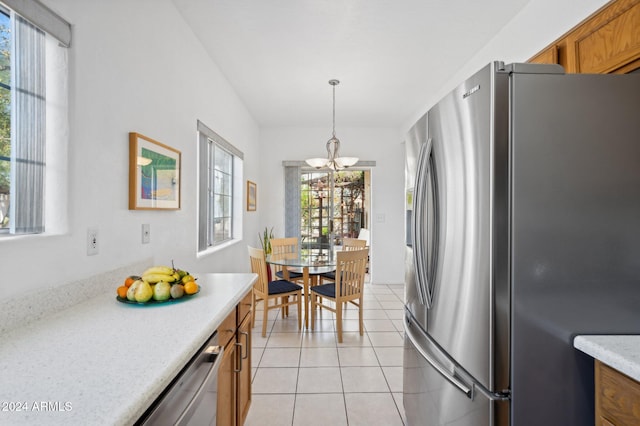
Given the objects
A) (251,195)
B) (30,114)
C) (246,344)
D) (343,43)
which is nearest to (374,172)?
(251,195)

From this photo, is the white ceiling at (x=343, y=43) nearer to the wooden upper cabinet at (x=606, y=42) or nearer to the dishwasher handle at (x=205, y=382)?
the wooden upper cabinet at (x=606, y=42)

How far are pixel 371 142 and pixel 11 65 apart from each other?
4603mm

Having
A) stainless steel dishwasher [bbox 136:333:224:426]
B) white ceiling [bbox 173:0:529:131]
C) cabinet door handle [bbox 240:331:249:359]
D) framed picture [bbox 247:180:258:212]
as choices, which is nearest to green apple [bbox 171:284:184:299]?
stainless steel dishwasher [bbox 136:333:224:426]

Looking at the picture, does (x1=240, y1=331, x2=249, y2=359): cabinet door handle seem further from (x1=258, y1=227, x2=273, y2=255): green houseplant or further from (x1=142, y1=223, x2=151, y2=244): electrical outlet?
(x1=258, y1=227, x2=273, y2=255): green houseplant

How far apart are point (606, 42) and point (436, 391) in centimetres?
181

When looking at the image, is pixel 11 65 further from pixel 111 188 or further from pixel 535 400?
pixel 535 400

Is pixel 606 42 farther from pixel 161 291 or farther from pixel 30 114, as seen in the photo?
pixel 30 114

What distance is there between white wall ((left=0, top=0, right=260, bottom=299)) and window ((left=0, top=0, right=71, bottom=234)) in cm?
5

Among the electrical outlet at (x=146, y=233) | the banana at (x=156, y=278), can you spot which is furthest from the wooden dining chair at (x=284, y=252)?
the banana at (x=156, y=278)

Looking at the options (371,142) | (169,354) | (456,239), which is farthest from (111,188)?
(371,142)

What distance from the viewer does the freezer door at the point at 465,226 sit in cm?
108

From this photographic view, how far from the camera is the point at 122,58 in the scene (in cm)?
155

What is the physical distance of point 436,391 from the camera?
54.2 inches

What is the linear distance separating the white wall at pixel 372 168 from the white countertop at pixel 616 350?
4141 millimetres
